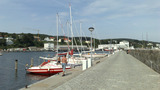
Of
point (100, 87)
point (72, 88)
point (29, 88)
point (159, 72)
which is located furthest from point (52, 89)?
point (159, 72)

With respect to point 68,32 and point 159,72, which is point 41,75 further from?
point 68,32

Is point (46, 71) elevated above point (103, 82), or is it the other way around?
point (103, 82)

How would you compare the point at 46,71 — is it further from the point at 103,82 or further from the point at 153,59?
the point at 103,82

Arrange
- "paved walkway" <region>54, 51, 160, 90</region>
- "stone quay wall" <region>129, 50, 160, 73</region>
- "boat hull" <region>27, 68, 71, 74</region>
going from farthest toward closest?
1. "boat hull" <region>27, 68, 71, 74</region>
2. "stone quay wall" <region>129, 50, 160, 73</region>
3. "paved walkway" <region>54, 51, 160, 90</region>

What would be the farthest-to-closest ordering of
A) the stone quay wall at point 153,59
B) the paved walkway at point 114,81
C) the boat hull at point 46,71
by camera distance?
the boat hull at point 46,71 < the stone quay wall at point 153,59 < the paved walkway at point 114,81

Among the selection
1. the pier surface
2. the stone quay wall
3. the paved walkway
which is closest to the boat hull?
the pier surface

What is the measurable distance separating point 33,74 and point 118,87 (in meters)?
19.4

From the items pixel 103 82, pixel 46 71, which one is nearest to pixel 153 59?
pixel 103 82

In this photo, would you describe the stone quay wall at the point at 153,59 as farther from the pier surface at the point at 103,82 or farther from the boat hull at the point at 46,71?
the boat hull at the point at 46,71

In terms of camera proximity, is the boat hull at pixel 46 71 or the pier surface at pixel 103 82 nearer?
the pier surface at pixel 103 82

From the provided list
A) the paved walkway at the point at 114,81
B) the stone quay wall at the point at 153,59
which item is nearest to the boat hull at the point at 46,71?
→ the paved walkway at the point at 114,81

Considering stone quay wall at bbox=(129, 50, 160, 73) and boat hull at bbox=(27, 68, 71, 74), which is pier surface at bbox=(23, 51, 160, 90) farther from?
boat hull at bbox=(27, 68, 71, 74)

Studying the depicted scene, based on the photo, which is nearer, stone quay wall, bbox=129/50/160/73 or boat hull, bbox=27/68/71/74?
stone quay wall, bbox=129/50/160/73

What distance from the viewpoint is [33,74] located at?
84.1 ft
